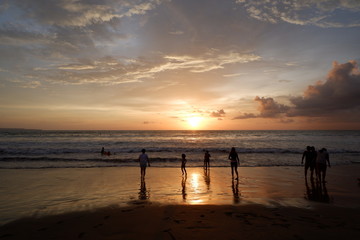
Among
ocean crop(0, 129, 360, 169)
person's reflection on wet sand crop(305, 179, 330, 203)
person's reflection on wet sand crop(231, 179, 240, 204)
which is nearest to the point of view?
person's reflection on wet sand crop(231, 179, 240, 204)

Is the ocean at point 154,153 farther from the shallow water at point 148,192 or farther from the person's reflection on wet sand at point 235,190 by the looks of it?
the person's reflection on wet sand at point 235,190

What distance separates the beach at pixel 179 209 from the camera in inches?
258

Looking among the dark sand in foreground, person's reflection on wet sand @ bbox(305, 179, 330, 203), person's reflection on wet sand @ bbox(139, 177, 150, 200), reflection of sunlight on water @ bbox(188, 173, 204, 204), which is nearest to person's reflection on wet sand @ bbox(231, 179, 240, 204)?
the dark sand in foreground

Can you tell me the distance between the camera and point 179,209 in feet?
27.7

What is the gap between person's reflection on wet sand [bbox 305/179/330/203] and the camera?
33.4 ft

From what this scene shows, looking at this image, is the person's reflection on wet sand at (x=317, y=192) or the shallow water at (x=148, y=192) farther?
the person's reflection on wet sand at (x=317, y=192)

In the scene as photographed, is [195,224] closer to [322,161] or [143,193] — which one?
[143,193]

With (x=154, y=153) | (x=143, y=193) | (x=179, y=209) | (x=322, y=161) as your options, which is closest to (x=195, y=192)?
(x=143, y=193)

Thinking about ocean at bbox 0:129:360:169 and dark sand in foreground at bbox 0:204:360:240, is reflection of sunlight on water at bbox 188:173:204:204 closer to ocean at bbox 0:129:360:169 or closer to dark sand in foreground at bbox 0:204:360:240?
dark sand in foreground at bbox 0:204:360:240

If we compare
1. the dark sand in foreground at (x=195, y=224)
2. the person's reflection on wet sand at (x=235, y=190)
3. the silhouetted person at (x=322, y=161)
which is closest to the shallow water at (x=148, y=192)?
the person's reflection on wet sand at (x=235, y=190)

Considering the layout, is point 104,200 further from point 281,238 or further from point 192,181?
point 281,238

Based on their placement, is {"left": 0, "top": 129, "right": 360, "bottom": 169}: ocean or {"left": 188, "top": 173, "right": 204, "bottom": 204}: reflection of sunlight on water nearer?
{"left": 188, "top": 173, "right": 204, "bottom": 204}: reflection of sunlight on water

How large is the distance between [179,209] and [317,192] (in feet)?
26.2

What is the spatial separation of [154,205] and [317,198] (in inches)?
307
